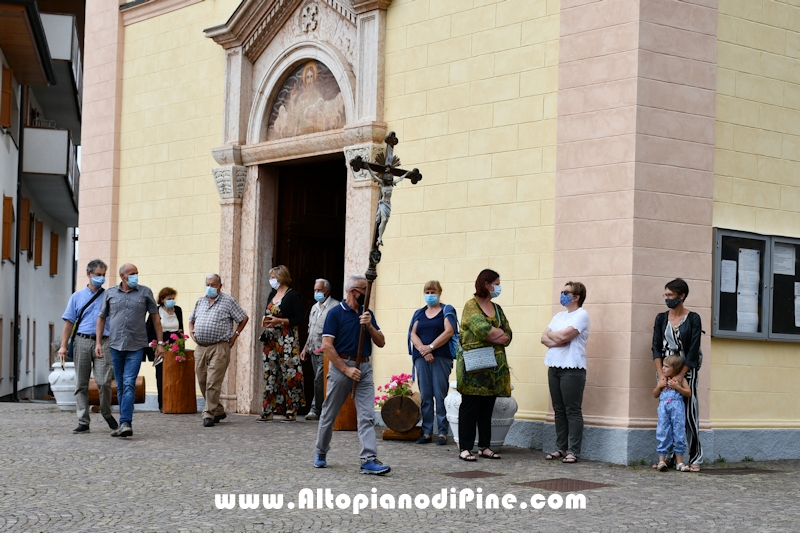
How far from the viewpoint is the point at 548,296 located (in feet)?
39.3

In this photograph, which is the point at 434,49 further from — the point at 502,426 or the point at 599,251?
the point at 502,426

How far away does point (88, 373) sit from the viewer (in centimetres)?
1253

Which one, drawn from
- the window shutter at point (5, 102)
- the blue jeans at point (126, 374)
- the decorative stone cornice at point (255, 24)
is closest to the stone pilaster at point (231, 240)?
the decorative stone cornice at point (255, 24)

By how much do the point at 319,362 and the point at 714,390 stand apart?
4.69 m

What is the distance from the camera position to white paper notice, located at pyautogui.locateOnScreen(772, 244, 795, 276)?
1216cm

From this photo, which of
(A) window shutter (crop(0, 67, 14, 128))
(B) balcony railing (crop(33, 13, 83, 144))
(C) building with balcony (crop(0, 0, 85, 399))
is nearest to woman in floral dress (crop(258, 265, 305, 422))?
(C) building with balcony (crop(0, 0, 85, 399))

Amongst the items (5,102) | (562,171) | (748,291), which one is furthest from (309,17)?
(5,102)

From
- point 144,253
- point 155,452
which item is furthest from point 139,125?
point 155,452

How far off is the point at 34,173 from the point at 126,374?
51.8 feet

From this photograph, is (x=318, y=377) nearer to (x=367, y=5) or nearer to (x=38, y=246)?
(x=367, y=5)

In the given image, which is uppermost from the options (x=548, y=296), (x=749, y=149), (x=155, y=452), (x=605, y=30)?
(x=605, y=30)

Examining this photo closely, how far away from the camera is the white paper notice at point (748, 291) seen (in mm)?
11906

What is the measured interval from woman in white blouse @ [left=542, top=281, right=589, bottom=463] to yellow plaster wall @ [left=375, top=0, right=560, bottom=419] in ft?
2.63

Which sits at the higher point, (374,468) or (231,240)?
(231,240)
